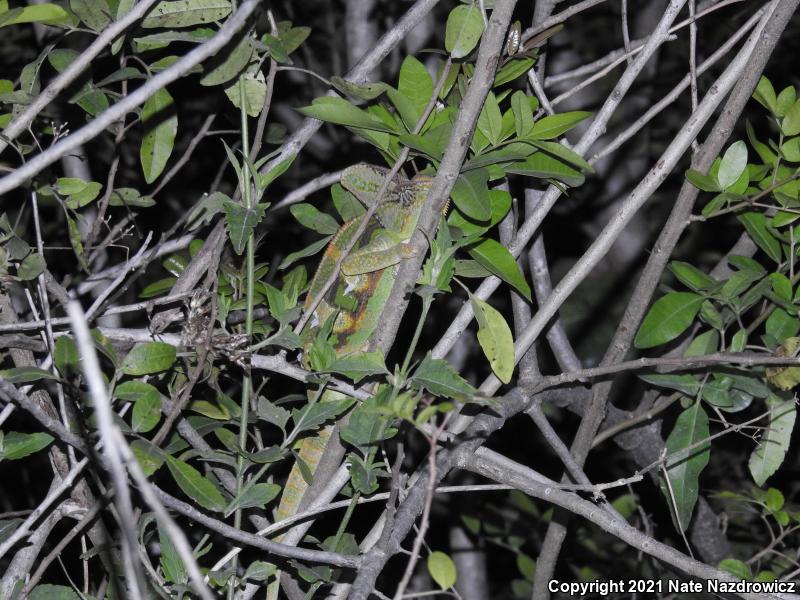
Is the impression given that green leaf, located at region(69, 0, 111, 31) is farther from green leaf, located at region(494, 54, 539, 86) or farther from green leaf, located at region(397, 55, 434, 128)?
green leaf, located at region(494, 54, 539, 86)

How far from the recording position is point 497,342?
1.32m

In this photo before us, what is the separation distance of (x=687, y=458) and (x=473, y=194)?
2.41 ft

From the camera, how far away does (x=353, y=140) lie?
331 cm

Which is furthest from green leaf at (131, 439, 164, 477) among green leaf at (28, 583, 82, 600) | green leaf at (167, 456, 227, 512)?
green leaf at (28, 583, 82, 600)

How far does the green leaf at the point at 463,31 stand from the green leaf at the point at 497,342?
42 cm

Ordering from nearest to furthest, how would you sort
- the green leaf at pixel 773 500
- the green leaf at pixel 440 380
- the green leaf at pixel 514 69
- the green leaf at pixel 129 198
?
the green leaf at pixel 440 380 → the green leaf at pixel 514 69 → the green leaf at pixel 129 198 → the green leaf at pixel 773 500

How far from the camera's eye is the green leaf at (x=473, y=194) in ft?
4.08

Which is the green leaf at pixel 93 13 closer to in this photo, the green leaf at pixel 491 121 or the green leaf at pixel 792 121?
the green leaf at pixel 491 121

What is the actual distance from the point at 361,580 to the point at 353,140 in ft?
8.06

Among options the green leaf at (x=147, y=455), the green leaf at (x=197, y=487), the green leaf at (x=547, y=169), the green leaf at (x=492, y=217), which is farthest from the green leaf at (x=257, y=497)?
the green leaf at (x=547, y=169)

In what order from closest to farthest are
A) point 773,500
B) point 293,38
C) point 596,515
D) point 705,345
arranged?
point 596,515 → point 293,38 → point 705,345 → point 773,500

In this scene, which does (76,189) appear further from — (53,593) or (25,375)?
(53,593)

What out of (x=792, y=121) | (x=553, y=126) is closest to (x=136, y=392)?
(x=553, y=126)

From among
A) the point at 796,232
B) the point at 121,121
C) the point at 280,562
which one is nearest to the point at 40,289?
the point at 121,121
